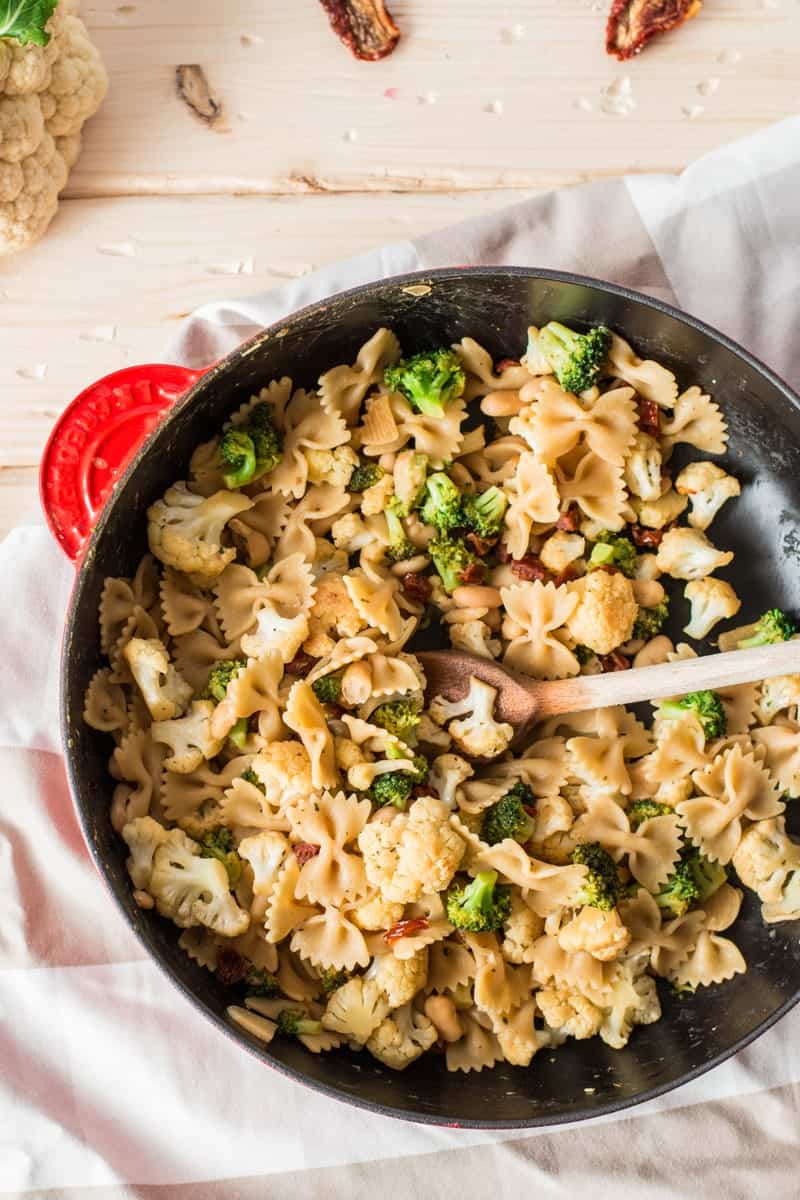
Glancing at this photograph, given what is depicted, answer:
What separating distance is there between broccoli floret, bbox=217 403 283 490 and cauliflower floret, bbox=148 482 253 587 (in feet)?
0.23

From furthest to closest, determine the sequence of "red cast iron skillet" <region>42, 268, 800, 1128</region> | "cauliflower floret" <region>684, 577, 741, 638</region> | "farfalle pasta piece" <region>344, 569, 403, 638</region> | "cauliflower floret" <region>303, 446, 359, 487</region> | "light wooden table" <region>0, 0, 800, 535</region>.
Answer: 1. "light wooden table" <region>0, 0, 800, 535</region>
2. "cauliflower floret" <region>684, 577, 741, 638</region>
3. "cauliflower floret" <region>303, 446, 359, 487</region>
4. "farfalle pasta piece" <region>344, 569, 403, 638</region>
5. "red cast iron skillet" <region>42, 268, 800, 1128</region>

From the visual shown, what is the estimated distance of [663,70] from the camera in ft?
12.5

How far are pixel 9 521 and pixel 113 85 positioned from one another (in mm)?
1469

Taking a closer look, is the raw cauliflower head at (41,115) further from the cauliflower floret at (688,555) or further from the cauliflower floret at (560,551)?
the cauliflower floret at (688,555)

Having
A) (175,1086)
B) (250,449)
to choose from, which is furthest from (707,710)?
(175,1086)

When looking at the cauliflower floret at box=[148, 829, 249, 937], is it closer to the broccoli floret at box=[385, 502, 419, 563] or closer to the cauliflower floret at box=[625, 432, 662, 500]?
the broccoli floret at box=[385, 502, 419, 563]

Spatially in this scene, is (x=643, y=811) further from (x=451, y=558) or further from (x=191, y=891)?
(x=191, y=891)

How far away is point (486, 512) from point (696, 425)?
A: 72 cm

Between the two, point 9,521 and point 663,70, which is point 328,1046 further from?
point 663,70

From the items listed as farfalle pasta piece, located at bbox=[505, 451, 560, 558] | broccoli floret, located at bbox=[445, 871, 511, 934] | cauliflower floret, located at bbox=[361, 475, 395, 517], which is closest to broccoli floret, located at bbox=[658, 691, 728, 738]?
farfalle pasta piece, located at bbox=[505, 451, 560, 558]

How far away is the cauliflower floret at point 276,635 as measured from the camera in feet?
11.0

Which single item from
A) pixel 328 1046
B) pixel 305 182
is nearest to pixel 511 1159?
pixel 328 1046

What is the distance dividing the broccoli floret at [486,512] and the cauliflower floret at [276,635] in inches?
24.0

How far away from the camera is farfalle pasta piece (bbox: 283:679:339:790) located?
331cm
